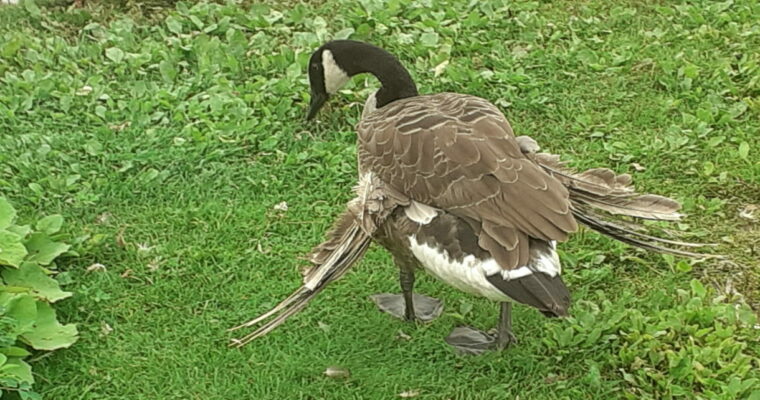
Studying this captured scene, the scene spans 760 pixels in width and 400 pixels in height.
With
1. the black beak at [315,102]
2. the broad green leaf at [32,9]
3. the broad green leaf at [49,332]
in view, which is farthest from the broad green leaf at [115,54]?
the broad green leaf at [49,332]

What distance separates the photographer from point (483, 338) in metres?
4.14

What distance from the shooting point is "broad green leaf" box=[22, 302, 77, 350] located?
3973 millimetres

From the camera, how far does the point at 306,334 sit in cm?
427

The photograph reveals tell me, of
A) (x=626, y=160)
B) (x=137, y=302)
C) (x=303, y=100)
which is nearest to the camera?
(x=137, y=302)

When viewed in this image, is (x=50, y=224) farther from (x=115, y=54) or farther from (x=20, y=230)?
(x=115, y=54)

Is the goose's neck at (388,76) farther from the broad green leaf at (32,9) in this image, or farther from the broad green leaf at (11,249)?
the broad green leaf at (32,9)

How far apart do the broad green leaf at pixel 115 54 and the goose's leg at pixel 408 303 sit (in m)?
2.98

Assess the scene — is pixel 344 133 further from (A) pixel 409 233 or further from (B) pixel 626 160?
(A) pixel 409 233

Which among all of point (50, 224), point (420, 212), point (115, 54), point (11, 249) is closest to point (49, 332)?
point (11, 249)

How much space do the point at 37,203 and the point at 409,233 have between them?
7.83 ft

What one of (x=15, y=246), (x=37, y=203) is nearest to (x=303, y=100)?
(x=37, y=203)

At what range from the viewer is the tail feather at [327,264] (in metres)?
3.70

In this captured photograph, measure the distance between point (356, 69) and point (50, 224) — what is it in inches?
68.7

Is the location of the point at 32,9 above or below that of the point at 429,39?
above
